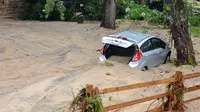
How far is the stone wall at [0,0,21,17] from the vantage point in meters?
25.4

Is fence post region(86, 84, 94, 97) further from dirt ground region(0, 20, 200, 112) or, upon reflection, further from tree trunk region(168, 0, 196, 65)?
tree trunk region(168, 0, 196, 65)

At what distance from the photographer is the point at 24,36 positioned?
61.3 feet

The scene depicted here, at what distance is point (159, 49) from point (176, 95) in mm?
5764

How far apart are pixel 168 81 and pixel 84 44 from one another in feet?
33.7

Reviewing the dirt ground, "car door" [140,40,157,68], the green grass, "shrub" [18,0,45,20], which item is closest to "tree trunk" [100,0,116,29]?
the dirt ground

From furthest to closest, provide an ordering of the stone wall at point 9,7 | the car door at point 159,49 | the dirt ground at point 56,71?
the stone wall at point 9,7, the car door at point 159,49, the dirt ground at point 56,71

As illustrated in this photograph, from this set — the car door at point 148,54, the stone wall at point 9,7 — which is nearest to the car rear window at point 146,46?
the car door at point 148,54

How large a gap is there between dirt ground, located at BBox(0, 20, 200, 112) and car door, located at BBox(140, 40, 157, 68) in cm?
29

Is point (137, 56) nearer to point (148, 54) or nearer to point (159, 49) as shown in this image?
point (148, 54)

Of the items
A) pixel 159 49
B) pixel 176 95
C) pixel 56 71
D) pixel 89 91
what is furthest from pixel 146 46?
pixel 89 91

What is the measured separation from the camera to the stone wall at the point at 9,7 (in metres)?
25.4

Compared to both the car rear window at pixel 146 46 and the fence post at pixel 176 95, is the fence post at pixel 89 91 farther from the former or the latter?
the car rear window at pixel 146 46

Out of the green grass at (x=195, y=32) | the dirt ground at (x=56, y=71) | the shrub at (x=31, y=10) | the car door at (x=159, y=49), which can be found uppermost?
the shrub at (x=31, y=10)

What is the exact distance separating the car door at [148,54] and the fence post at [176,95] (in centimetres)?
432
